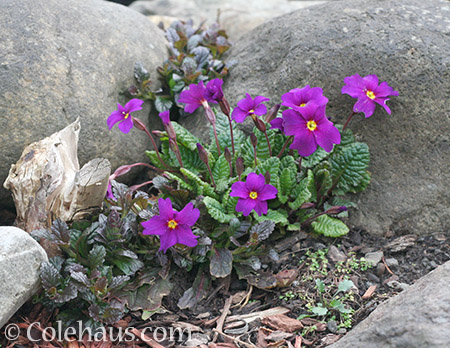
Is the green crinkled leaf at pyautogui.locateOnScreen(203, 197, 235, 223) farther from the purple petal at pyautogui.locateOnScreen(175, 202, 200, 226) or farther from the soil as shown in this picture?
the soil

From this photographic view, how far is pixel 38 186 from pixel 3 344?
882mm

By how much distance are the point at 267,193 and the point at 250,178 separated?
0.44 feet

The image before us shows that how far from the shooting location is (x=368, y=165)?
3229mm

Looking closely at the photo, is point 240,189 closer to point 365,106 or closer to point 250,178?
point 250,178

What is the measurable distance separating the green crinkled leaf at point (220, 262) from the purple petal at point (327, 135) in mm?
857

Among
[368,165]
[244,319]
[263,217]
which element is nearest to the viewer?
[244,319]

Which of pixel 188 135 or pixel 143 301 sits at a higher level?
pixel 188 135

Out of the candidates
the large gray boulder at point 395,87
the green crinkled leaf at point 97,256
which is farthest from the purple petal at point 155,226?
the large gray boulder at point 395,87

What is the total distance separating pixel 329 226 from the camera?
2982mm

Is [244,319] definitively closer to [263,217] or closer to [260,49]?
[263,217]

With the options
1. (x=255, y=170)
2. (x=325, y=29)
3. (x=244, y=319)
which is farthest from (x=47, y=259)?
(x=325, y=29)

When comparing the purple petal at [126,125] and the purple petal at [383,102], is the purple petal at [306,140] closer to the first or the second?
the purple petal at [383,102]

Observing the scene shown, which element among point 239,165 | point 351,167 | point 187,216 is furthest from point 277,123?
point 187,216

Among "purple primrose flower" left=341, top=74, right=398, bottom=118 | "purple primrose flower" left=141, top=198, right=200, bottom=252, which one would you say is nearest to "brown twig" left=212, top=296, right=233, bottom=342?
"purple primrose flower" left=141, top=198, right=200, bottom=252
